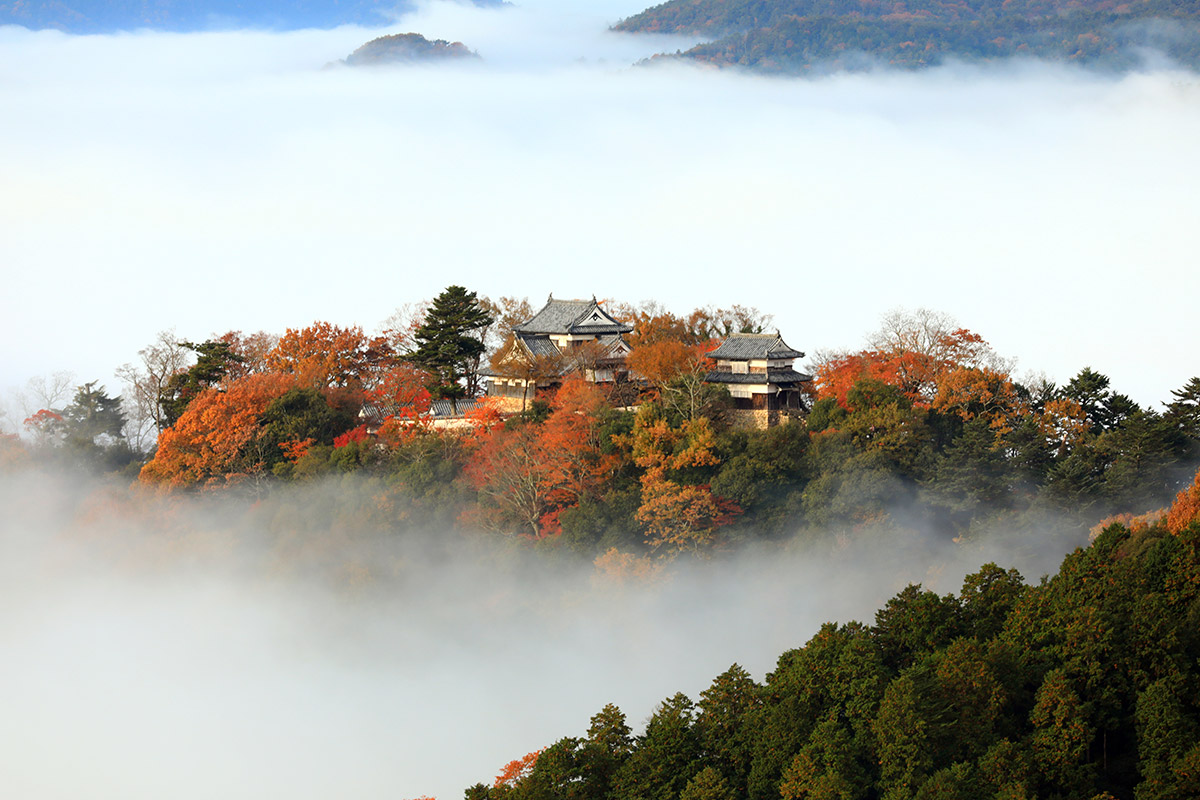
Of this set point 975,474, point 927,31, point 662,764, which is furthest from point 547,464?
point 927,31

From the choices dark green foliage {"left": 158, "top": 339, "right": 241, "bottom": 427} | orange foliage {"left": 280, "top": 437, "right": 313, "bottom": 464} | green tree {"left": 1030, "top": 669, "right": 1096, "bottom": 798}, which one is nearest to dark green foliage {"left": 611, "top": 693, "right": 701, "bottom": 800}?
green tree {"left": 1030, "top": 669, "right": 1096, "bottom": 798}

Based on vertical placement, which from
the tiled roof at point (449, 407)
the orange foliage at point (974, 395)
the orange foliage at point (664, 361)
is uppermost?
the orange foliage at point (664, 361)

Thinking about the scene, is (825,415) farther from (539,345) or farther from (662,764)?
(662,764)

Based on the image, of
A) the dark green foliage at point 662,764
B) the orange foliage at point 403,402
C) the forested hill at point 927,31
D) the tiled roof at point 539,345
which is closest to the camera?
the dark green foliage at point 662,764

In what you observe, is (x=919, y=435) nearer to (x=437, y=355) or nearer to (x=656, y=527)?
(x=656, y=527)

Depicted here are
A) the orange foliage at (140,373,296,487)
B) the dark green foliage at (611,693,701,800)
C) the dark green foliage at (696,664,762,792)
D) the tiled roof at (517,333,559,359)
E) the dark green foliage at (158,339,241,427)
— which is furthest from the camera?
the dark green foliage at (158,339,241,427)

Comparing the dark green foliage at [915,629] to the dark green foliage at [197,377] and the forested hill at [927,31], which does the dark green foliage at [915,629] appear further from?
the forested hill at [927,31]

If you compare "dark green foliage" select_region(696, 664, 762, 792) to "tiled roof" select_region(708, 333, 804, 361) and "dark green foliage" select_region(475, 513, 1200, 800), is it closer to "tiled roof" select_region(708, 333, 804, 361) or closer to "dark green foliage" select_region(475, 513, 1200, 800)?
"dark green foliage" select_region(475, 513, 1200, 800)

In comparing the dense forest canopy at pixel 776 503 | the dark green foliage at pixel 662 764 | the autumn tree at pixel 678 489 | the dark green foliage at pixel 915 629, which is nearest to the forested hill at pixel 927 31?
the dense forest canopy at pixel 776 503
